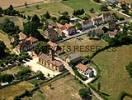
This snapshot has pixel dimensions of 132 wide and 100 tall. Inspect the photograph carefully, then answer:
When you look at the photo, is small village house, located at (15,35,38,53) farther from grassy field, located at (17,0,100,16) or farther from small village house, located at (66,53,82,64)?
grassy field, located at (17,0,100,16)

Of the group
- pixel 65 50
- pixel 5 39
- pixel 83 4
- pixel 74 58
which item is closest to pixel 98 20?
pixel 83 4

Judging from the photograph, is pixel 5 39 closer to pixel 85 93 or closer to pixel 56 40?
pixel 56 40

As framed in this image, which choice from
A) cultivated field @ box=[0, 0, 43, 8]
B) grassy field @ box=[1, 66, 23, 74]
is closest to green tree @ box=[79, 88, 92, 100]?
grassy field @ box=[1, 66, 23, 74]

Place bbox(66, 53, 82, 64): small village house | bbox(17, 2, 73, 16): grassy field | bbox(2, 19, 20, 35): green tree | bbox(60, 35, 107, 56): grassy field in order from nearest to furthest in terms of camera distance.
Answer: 1. bbox(66, 53, 82, 64): small village house
2. bbox(60, 35, 107, 56): grassy field
3. bbox(2, 19, 20, 35): green tree
4. bbox(17, 2, 73, 16): grassy field

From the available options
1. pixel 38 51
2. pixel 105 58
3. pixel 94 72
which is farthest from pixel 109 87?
pixel 38 51

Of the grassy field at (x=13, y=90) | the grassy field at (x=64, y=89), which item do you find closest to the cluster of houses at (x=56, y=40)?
the grassy field at (x=64, y=89)

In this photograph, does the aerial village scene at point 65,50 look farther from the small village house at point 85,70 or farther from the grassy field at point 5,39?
the grassy field at point 5,39

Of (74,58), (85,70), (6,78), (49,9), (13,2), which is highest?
(13,2)
